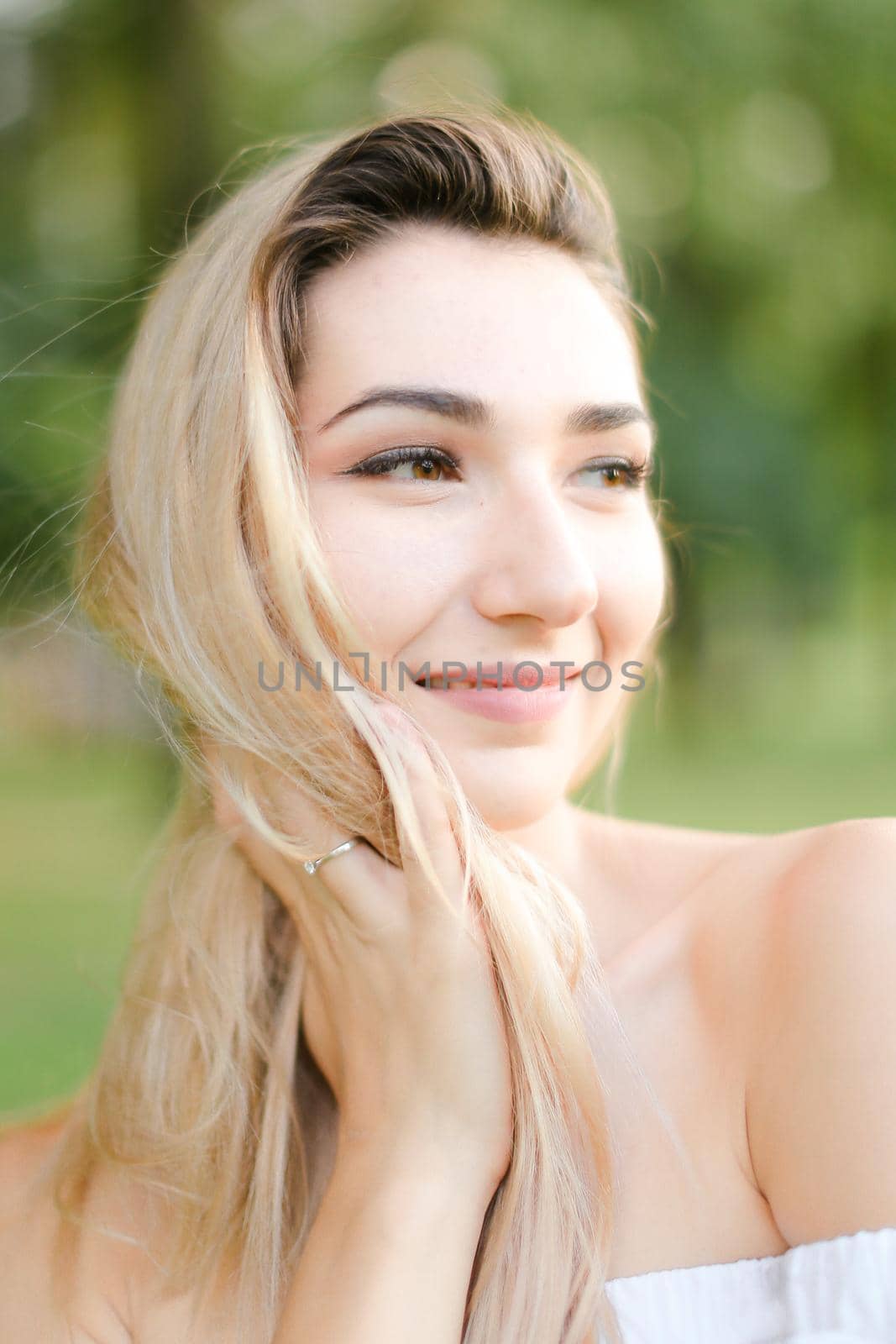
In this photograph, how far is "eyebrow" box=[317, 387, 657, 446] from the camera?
1.41 meters

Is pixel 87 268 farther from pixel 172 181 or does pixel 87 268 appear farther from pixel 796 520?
pixel 796 520

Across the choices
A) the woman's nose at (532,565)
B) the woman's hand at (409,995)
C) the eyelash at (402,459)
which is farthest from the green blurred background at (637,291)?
the woman's nose at (532,565)

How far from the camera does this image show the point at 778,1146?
52.8 inches

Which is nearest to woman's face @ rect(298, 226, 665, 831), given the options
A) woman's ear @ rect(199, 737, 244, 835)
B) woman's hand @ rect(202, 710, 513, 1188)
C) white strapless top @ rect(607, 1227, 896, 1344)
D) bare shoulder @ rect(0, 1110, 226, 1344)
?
woman's hand @ rect(202, 710, 513, 1188)

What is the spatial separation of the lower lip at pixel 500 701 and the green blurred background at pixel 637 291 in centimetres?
137

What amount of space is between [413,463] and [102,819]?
4.92 m

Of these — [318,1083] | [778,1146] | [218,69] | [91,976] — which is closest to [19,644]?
[91,976]

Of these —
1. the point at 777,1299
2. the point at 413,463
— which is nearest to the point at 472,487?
the point at 413,463

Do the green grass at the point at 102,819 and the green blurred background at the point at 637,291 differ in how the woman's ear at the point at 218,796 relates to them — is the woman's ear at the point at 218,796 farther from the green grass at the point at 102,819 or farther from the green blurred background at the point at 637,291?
the green blurred background at the point at 637,291

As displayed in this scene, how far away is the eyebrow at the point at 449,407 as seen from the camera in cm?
141

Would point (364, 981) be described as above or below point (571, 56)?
below

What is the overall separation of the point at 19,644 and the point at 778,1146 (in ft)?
6.30

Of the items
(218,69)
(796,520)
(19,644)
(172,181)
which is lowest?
(19,644)

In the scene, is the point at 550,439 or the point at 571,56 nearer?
the point at 550,439
